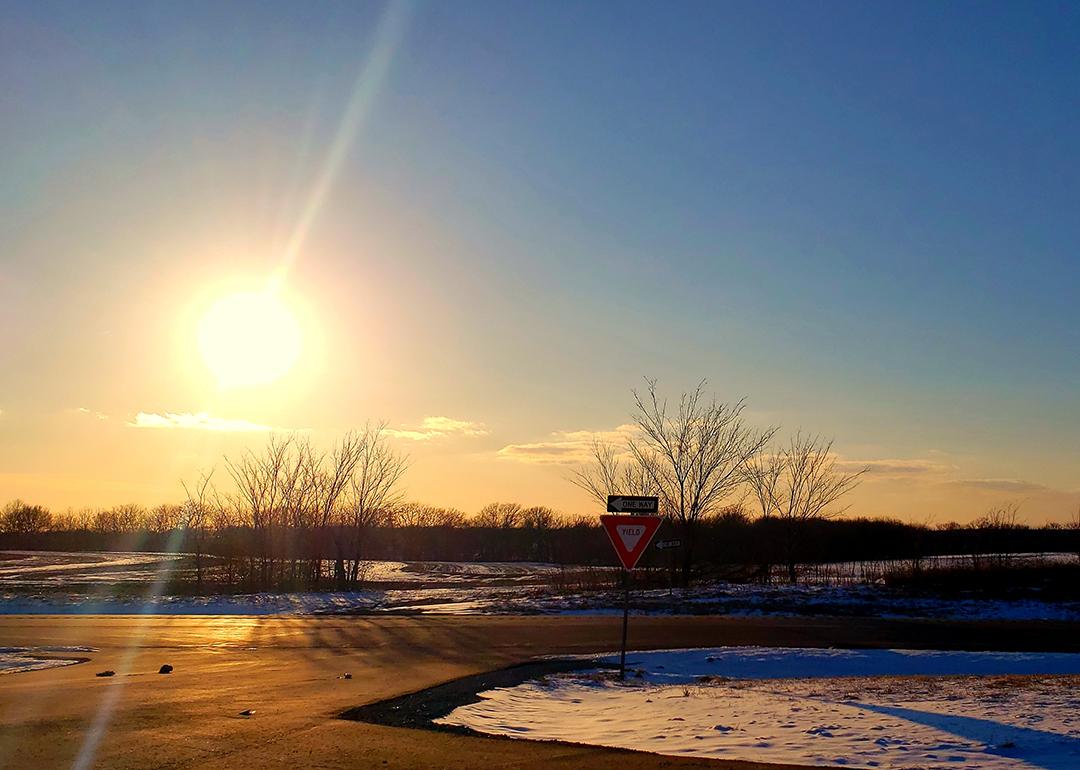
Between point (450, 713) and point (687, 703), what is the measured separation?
305 cm

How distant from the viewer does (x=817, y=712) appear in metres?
10.7

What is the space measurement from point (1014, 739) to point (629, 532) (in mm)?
6918

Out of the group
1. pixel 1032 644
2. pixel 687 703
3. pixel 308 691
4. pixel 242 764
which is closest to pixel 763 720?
pixel 687 703

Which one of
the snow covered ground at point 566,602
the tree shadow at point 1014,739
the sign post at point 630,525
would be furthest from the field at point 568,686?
the sign post at point 630,525

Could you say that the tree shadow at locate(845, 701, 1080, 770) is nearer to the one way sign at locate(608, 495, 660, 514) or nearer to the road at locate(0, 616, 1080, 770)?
the road at locate(0, 616, 1080, 770)

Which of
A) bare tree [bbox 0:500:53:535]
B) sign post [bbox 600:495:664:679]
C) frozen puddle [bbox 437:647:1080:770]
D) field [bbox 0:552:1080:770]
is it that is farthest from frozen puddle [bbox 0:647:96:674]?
bare tree [bbox 0:500:53:535]

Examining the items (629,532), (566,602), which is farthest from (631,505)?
(566,602)

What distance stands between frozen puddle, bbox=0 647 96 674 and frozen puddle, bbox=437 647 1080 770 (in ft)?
28.9

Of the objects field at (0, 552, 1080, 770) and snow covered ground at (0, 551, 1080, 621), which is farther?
snow covered ground at (0, 551, 1080, 621)

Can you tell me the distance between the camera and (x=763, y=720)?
10211 millimetres

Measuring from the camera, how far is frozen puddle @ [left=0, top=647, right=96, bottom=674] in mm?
16047

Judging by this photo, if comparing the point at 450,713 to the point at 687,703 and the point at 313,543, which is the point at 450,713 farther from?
the point at 313,543

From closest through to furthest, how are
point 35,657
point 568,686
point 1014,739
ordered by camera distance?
point 1014,739
point 568,686
point 35,657

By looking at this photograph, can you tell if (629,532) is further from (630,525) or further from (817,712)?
(817,712)
